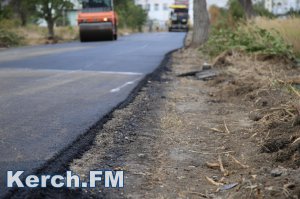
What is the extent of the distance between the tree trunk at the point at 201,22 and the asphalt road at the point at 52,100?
750 centimetres

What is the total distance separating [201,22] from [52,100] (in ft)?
51.1

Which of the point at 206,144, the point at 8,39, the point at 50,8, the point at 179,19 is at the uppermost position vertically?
the point at 50,8

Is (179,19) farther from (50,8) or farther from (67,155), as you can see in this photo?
(67,155)

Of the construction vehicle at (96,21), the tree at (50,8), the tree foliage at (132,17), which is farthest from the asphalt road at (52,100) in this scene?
the tree foliage at (132,17)

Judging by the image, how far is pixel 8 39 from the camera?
1271 inches

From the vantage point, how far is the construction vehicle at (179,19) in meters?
66.5

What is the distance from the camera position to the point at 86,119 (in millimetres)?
7426

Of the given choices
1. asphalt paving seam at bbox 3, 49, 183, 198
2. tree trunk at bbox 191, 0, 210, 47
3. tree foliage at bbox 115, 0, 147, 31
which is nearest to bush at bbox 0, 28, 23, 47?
tree trunk at bbox 191, 0, 210, 47

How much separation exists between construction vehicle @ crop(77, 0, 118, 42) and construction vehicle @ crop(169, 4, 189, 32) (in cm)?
3312

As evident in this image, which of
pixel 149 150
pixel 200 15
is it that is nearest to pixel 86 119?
pixel 149 150

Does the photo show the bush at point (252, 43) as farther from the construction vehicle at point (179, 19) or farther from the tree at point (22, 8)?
the construction vehicle at point (179, 19)

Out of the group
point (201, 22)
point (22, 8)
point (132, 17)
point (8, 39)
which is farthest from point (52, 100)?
point (132, 17)

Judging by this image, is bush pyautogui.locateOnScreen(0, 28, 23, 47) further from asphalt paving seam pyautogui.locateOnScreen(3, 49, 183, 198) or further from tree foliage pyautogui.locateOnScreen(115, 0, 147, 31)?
tree foliage pyautogui.locateOnScreen(115, 0, 147, 31)

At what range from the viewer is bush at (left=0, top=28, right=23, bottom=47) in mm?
31750
